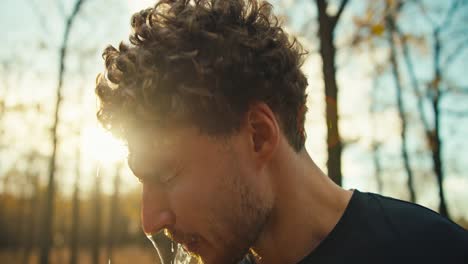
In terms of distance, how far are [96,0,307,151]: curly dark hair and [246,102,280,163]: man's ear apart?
5cm

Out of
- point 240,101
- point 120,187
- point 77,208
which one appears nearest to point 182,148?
point 240,101

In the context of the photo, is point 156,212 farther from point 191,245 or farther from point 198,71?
point 198,71

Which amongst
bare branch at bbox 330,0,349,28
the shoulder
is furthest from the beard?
bare branch at bbox 330,0,349,28

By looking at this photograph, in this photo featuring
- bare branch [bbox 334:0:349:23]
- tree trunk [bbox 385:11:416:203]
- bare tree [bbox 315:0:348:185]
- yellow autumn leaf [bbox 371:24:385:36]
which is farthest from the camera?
tree trunk [bbox 385:11:416:203]

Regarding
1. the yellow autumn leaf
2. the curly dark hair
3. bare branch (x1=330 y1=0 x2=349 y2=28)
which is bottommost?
the curly dark hair

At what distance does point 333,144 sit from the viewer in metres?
5.09

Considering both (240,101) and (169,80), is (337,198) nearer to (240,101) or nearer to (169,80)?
(240,101)

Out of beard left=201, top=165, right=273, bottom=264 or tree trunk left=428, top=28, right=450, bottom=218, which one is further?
tree trunk left=428, top=28, right=450, bottom=218

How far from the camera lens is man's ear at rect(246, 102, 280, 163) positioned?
1903mm

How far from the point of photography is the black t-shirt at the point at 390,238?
1690 millimetres

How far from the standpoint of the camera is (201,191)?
179cm

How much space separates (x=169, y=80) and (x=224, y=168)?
0.44 m

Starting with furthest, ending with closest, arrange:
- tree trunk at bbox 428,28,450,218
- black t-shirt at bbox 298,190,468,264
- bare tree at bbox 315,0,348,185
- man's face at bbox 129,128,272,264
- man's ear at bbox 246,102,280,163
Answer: tree trunk at bbox 428,28,450,218
bare tree at bbox 315,0,348,185
man's ear at bbox 246,102,280,163
man's face at bbox 129,128,272,264
black t-shirt at bbox 298,190,468,264

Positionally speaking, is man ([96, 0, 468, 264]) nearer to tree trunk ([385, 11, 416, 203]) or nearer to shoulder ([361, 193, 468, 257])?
shoulder ([361, 193, 468, 257])
